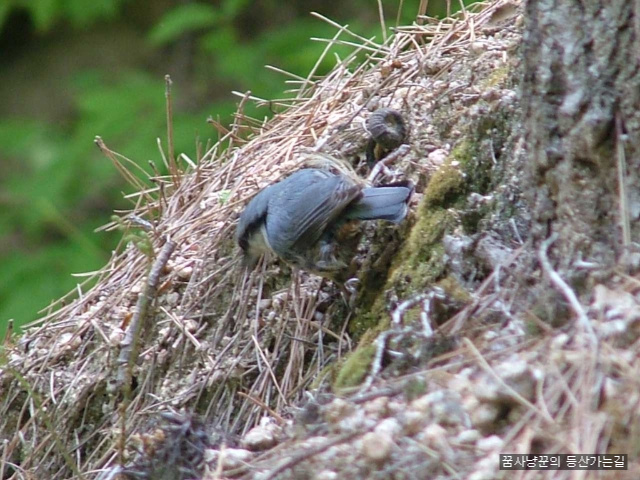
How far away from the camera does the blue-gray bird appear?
3020 millimetres

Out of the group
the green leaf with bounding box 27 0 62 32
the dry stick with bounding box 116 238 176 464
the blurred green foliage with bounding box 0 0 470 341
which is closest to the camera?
the dry stick with bounding box 116 238 176 464

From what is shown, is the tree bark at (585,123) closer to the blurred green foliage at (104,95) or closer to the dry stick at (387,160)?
the dry stick at (387,160)

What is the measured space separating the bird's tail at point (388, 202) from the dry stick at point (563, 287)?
2.66ft

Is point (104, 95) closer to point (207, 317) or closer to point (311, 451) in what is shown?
point (207, 317)

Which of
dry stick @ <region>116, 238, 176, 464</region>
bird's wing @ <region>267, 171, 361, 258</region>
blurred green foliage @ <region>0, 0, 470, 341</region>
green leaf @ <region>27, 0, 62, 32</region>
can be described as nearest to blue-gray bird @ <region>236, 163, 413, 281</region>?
bird's wing @ <region>267, 171, 361, 258</region>

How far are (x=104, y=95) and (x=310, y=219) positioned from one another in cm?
416

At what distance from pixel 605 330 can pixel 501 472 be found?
0.38 m

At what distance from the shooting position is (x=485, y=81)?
3.09 metres

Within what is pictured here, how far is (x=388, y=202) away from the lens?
9.39 ft

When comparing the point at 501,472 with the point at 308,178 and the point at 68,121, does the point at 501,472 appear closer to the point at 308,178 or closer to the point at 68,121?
the point at 308,178

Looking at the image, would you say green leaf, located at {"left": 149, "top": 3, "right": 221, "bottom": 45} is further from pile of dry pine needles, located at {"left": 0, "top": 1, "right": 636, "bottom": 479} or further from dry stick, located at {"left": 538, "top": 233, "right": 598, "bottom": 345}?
dry stick, located at {"left": 538, "top": 233, "right": 598, "bottom": 345}

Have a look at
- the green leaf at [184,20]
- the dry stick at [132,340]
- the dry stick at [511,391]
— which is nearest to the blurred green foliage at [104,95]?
the green leaf at [184,20]

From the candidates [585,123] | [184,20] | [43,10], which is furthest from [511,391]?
[43,10]

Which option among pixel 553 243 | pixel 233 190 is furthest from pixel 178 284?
pixel 553 243
